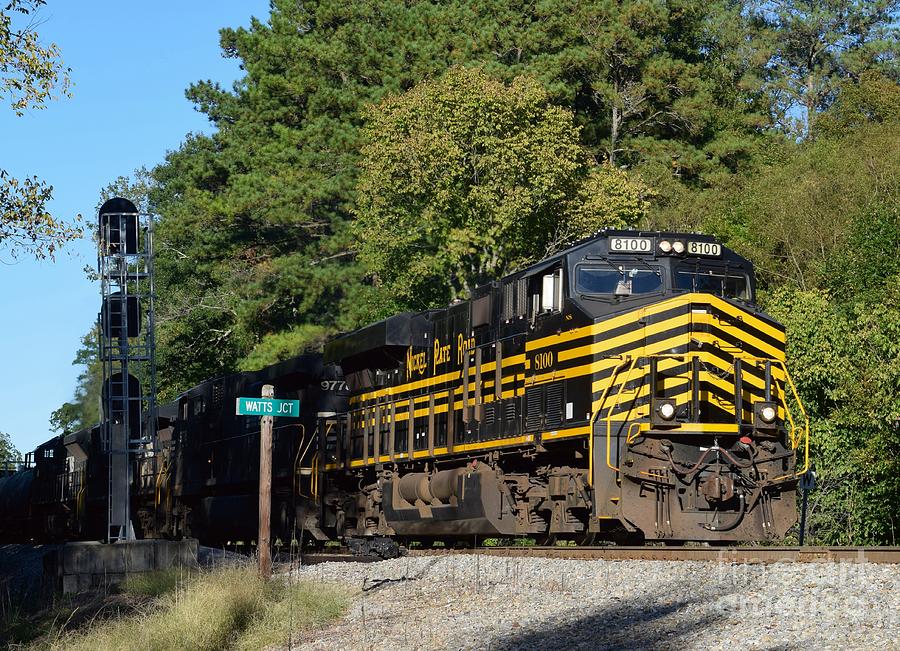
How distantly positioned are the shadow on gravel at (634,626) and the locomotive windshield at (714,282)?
551 centimetres

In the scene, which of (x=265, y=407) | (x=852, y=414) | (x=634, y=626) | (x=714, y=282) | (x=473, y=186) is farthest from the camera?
(x=473, y=186)

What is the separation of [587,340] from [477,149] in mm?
18747

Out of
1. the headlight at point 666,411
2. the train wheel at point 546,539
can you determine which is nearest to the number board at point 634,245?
the headlight at point 666,411

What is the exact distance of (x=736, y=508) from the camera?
13789 mm

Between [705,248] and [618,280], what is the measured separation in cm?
126

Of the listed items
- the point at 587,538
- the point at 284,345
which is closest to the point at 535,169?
the point at 284,345

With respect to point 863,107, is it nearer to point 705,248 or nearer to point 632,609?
point 705,248

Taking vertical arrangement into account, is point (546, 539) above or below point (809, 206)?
A: below

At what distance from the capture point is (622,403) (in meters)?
14.1

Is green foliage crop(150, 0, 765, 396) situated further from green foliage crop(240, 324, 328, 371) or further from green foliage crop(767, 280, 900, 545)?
green foliage crop(767, 280, 900, 545)

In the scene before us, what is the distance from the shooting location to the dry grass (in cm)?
1141

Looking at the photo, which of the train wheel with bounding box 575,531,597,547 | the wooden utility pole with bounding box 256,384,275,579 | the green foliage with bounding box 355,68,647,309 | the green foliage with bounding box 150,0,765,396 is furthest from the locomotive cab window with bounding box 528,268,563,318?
the green foliage with bounding box 150,0,765,396

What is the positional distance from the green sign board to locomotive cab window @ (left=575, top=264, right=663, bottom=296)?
3863mm

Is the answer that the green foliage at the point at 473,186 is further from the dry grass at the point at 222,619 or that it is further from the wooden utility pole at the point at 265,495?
the dry grass at the point at 222,619
